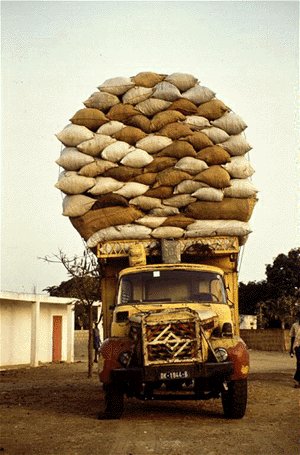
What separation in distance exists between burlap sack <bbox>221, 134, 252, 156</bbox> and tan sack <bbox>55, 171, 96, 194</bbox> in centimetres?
271

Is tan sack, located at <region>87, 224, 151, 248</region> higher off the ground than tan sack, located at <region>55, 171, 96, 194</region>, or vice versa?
tan sack, located at <region>55, 171, 96, 194</region>

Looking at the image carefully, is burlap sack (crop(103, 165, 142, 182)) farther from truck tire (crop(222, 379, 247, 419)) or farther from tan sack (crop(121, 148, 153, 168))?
truck tire (crop(222, 379, 247, 419))

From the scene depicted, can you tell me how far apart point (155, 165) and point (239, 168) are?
64.1 inches

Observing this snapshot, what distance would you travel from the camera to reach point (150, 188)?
498 inches

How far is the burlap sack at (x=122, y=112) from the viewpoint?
1307 cm

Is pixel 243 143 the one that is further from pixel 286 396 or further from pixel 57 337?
pixel 57 337

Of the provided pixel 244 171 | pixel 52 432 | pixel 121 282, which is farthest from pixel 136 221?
pixel 52 432

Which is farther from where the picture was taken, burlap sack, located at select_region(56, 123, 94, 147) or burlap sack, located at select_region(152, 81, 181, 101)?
burlap sack, located at select_region(152, 81, 181, 101)

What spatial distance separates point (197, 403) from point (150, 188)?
13.3 feet

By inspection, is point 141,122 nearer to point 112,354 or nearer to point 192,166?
point 192,166

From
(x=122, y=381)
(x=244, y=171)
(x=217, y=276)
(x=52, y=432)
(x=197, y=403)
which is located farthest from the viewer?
(x=244, y=171)

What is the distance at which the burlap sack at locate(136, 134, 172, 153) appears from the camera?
41.7 ft

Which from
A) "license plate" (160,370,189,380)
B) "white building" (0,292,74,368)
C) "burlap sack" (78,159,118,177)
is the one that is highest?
"burlap sack" (78,159,118,177)

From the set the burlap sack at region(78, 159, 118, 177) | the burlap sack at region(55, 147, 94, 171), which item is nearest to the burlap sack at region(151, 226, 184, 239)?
the burlap sack at region(78, 159, 118, 177)
